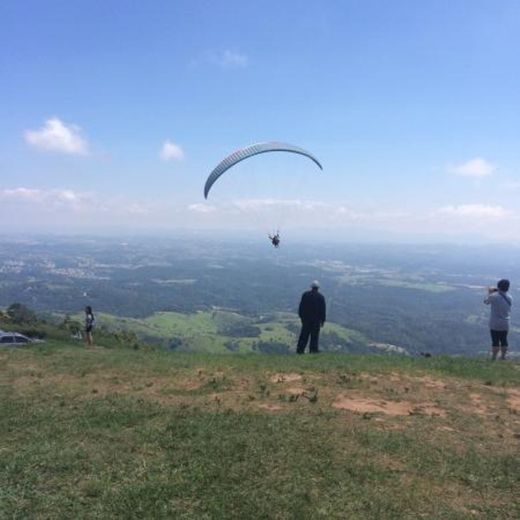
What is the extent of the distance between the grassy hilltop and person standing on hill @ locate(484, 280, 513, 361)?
2.31 meters

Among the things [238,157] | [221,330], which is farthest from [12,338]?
[221,330]

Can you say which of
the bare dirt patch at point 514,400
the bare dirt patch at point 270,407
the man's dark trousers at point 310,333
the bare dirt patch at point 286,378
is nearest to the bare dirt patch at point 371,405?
the bare dirt patch at point 270,407

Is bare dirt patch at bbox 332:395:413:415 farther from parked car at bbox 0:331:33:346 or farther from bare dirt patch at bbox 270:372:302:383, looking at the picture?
parked car at bbox 0:331:33:346

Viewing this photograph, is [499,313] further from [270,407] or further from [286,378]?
[270,407]

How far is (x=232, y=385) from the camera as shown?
15.5 meters

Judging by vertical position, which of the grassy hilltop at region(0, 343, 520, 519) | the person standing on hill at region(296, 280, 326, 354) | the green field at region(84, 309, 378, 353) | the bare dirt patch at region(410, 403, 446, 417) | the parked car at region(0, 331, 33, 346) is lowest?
the green field at region(84, 309, 378, 353)

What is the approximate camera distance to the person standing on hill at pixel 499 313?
64.5 ft

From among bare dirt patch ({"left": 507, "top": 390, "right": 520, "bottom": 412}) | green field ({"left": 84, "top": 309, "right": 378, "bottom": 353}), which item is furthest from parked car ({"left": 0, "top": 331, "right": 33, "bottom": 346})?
green field ({"left": 84, "top": 309, "right": 378, "bottom": 353})

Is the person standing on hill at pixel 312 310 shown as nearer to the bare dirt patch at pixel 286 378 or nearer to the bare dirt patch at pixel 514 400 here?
the bare dirt patch at pixel 286 378

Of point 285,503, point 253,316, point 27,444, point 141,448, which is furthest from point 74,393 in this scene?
point 253,316

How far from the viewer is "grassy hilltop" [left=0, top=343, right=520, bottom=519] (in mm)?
8797

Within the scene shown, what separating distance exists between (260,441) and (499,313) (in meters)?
12.4

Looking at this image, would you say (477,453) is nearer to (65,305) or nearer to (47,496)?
(47,496)

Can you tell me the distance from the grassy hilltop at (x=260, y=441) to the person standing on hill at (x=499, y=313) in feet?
7.59
